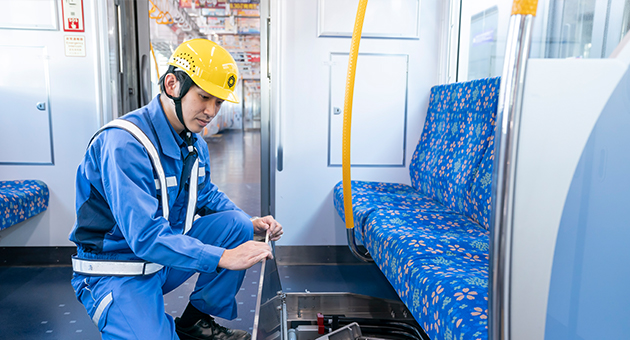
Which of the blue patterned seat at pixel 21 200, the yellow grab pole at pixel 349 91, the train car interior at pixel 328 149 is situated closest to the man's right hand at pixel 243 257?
the train car interior at pixel 328 149

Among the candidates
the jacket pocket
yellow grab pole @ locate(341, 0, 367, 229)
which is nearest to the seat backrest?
yellow grab pole @ locate(341, 0, 367, 229)

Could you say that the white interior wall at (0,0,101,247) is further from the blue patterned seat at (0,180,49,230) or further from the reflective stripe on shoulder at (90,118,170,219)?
the reflective stripe on shoulder at (90,118,170,219)

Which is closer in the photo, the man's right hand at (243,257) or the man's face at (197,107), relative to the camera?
the man's right hand at (243,257)

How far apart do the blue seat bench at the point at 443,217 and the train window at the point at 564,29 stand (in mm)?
407

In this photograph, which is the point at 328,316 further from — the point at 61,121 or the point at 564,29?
the point at 61,121

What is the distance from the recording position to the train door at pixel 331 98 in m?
3.49

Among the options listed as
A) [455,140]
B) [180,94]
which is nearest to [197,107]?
[180,94]

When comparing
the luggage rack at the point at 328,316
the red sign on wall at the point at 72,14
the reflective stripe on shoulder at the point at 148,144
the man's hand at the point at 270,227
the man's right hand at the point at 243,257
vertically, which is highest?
the red sign on wall at the point at 72,14

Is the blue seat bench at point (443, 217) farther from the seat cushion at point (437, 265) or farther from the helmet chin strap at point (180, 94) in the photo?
the helmet chin strap at point (180, 94)

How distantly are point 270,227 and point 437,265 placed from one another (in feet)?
2.69

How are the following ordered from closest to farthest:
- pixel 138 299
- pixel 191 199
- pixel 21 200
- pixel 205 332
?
1. pixel 138 299
2. pixel 191 199
3. pixel 205 332
4. pixel 21 200

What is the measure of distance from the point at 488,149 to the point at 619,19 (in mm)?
937

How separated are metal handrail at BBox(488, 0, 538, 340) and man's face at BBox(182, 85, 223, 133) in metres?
1.17

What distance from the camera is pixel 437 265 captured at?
5.62 feet
